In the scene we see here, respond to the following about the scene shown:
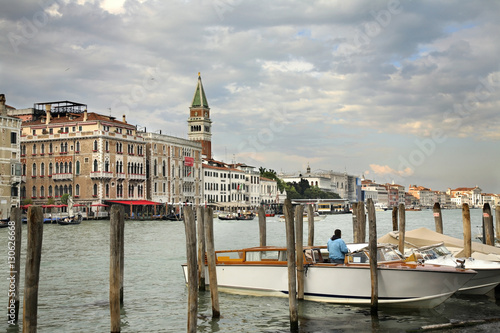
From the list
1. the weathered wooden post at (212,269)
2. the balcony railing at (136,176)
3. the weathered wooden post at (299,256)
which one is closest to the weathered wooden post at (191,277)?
the weathered wooden post at (212,269)

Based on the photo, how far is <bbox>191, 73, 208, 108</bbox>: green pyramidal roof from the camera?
376ft

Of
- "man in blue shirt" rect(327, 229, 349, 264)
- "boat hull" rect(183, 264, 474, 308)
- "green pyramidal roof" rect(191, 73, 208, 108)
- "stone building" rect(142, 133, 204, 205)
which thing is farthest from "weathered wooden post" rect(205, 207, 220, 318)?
"green pyramidal roof" rect(191, 73, 208, 108)

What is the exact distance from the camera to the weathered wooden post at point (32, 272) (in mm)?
8578

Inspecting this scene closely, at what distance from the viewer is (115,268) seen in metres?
10.3

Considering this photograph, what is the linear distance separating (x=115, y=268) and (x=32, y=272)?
1833mm

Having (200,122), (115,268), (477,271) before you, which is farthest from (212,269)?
(200,122)

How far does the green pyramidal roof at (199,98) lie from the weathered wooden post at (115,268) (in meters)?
104

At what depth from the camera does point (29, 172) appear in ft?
224

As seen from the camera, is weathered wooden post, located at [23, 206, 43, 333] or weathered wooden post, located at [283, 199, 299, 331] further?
weathered wooden post, located at [283, 199, 299, 331]

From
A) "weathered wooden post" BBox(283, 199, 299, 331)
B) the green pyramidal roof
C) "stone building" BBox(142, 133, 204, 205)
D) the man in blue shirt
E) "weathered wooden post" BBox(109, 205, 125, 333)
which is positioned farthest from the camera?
the green pyramidal roof

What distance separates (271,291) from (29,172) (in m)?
59.7

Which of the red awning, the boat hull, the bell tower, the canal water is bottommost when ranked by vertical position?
the canal water

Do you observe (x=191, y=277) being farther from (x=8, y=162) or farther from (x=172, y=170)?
(x=172, y=170)

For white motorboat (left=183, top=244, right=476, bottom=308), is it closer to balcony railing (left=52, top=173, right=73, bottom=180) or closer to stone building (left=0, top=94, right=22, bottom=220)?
stone building (left=0, top=94, right=22, bottom=220)
